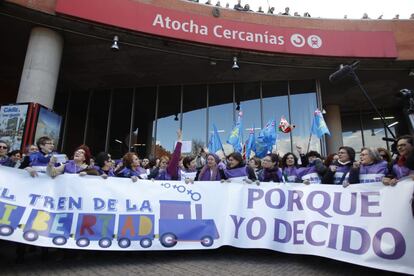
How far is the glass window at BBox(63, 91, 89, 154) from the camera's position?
587 inches

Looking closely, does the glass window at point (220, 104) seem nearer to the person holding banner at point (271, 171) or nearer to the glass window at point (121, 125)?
the glass window at point (121, 125)

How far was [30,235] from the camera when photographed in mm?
3863

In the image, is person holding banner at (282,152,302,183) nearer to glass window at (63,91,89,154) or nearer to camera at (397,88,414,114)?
camera at (397,88,414,114)

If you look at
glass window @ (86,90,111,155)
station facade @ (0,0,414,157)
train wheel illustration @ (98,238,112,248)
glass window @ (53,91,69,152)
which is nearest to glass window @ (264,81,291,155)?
station facade @ (0,0,414,157)

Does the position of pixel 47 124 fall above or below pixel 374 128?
below

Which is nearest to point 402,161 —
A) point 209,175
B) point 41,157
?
point 209,175

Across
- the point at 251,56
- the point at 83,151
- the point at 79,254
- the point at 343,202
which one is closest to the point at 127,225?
the point at 79,254

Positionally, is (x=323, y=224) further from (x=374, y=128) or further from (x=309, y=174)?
(x=374, y=128)

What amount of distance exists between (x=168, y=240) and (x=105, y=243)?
32.4 inches

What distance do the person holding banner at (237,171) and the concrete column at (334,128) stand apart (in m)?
11.7

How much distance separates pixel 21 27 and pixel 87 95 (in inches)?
206

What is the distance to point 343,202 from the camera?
4195 mm

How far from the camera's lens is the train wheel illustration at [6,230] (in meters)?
3.75

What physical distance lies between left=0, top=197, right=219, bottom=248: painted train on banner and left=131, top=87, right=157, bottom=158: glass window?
396 inches
